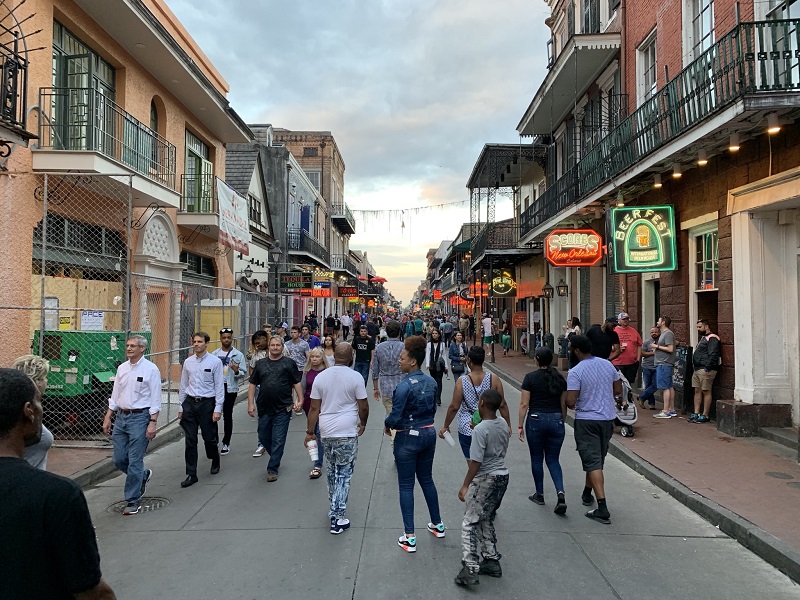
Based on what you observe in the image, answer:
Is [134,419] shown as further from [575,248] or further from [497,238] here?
[497,238]

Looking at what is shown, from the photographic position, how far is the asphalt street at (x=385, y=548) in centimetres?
396

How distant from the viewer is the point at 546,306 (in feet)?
73.6

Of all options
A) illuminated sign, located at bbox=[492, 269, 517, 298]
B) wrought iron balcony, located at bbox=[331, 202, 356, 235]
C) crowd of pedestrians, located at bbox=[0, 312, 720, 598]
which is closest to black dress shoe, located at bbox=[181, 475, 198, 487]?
crowd of pedestrians, located at bbox=[0, 312, 720, 598]

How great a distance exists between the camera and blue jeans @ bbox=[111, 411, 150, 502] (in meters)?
5.64

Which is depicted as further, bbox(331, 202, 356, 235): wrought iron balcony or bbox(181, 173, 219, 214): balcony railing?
bbox(331, 202, 356, 235): wrought iron balcony

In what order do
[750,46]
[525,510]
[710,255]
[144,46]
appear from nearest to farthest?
[525,510], [750,46], [710,255], [144,46]

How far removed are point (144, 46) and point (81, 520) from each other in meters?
12.0

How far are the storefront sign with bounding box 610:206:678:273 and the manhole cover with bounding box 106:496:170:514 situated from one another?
855cm

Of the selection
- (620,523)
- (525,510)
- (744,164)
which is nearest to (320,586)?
(525,510)

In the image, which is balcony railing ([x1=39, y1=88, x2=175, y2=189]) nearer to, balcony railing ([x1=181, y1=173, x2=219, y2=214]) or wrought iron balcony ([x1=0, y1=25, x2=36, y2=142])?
wrought iron balcony ([x1=0, y1=25, x2=36, y2=142])

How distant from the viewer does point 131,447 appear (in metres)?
5.68

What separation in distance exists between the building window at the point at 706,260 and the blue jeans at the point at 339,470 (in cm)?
787

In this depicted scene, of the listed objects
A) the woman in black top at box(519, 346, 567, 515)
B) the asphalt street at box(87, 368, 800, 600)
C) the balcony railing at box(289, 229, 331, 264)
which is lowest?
the asphalt street at box(87, 368, 800, 600)

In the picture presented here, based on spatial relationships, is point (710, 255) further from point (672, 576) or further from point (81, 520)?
point (81, 520)
